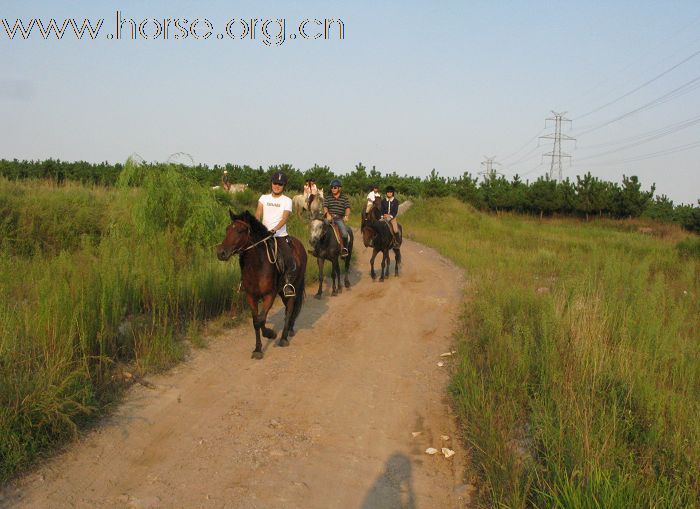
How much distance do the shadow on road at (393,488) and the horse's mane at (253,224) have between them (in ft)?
13.1

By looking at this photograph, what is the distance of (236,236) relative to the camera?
24.5 feet

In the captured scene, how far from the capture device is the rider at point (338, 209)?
13.7 m

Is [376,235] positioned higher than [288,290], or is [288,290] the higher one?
[376,235]

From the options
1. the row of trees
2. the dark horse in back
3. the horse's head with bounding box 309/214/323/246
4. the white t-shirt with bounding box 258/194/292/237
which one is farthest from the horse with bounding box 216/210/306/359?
the row of trees

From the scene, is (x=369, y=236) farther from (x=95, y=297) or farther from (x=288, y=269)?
(x=95, y=297)

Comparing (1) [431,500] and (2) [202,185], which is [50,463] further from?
(2) [202,185]

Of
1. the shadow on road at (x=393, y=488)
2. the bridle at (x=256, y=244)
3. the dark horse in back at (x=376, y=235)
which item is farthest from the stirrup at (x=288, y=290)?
the dark horse in back at (x=376, y=235)

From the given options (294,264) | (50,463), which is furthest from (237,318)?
(50,463)

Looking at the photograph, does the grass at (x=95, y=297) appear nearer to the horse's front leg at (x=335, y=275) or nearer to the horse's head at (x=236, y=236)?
the horse's front leg at (x=335, y=275)

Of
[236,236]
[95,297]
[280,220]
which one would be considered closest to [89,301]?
[95,297]

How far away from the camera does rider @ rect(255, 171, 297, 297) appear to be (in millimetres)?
8398

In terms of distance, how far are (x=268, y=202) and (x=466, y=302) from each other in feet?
16.2

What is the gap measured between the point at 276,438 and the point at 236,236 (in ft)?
10.1

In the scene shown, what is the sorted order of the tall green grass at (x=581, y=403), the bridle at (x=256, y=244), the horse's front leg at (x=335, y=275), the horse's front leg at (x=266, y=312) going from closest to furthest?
the tall green grass at (x=581, y=403) < the bridle at (x=256, y=244) < the horse's front leg at (x=266, y=312) < the horse's front leg at (x=335, y=275)
